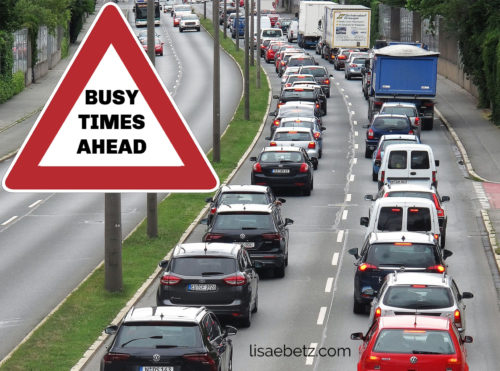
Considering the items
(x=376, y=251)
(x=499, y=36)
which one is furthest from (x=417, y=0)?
(x=376, y=251)

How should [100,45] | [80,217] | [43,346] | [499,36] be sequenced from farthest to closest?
[499,36], [80,217], [43,346], [100,45]

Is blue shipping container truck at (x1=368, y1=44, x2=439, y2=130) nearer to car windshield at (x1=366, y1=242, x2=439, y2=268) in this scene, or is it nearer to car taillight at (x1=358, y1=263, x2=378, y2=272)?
car windshield at (x1=366, y1=242, x2=439, y2=268)

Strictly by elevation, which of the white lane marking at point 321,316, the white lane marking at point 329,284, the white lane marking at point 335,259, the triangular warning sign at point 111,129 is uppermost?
Result: the triangular warning sign at point 111,129

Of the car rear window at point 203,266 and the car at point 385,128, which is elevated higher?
the car rear window at point 203,266

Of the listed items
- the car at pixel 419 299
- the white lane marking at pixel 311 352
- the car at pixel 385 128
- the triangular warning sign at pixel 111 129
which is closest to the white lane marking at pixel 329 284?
the white lane marking at pixel 311 352

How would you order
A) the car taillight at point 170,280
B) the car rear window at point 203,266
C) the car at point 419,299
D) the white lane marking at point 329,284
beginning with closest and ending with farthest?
the car at point 419,299, the car taillight at point 170,280, the car rear window at point 203,266, the white lane marking at point 329,284

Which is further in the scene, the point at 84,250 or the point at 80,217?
the point at 80,217

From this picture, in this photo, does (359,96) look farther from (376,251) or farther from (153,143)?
(153,143)

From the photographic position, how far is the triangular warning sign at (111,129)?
18.6ft

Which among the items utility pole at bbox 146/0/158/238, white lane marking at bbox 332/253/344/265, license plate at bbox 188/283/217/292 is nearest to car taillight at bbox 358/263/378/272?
license plate at bbox 188/283/217/292

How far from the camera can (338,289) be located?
1069 inches

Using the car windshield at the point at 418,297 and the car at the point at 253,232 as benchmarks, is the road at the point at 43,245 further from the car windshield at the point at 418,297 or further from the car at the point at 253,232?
the car windshield at the point at 418,297

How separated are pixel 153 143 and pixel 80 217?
32.5m
